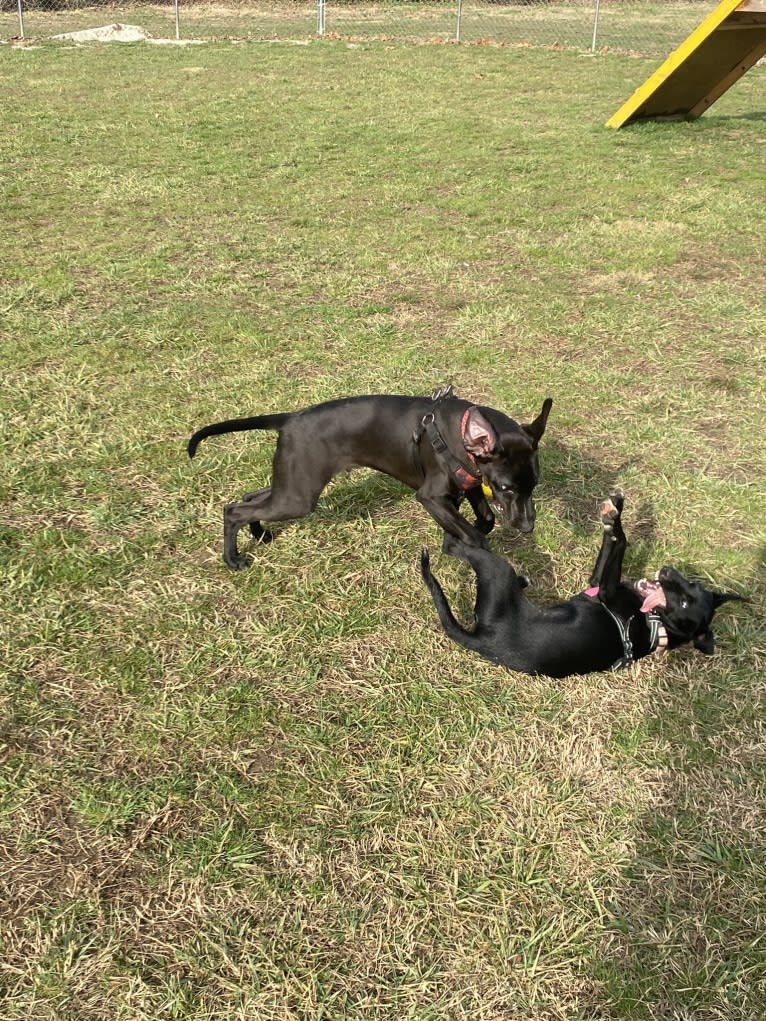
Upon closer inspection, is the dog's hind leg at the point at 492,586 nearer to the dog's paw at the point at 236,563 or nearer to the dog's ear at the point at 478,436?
the dog's ear at the point at 478,436

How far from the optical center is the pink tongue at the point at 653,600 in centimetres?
312

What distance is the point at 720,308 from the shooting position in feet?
20.2

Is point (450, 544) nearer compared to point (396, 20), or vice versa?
point (450, 544)

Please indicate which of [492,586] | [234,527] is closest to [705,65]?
[234,527]

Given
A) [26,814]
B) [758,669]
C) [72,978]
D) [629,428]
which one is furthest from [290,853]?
[629,428]

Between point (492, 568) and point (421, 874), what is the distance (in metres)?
1.10

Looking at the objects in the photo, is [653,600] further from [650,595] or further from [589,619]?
[589,619]

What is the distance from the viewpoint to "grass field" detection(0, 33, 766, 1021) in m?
2.29

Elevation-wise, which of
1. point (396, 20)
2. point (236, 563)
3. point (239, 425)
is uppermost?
point (396, 20)

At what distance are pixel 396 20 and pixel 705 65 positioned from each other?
14982 millimetres

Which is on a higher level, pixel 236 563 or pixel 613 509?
pixel 613 509

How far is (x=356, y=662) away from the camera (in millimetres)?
3203

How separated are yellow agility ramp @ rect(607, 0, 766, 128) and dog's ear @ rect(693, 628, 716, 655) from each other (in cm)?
859

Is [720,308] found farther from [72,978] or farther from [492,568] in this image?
[72,978]
